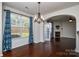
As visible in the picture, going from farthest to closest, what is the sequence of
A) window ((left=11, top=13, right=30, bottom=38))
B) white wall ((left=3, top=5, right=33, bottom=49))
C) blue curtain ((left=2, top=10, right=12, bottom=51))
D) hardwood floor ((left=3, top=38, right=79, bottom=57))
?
window ((left=11, top=13, right=30, bottom=38))
white wall ((left=3, top=5, right=33, bottom=49))
blue curtain ((left=2, top=10, right=12, bottom=51))
hardwood floor ((left=3, top=38, right=79, bottom=57))

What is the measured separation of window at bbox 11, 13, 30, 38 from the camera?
6.76 m

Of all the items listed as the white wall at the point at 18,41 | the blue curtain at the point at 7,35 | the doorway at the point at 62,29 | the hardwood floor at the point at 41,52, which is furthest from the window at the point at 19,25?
the doorway at the point at 62,29

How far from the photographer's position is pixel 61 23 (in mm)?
14734

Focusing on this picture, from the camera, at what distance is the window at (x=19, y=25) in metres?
6.76

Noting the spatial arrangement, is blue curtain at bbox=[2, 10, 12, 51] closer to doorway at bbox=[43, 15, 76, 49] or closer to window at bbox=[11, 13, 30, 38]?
window at bbox=[11, 13, 30, 38]

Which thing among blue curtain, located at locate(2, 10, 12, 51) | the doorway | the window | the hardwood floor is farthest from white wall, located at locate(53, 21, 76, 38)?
blue curtain, located at locate(2, 10, 12, 51)

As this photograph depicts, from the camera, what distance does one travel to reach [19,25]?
7535mm

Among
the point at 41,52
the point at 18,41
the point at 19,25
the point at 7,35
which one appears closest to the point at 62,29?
the point at 19,25

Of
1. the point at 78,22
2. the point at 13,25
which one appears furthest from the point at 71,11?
the point at 13,25

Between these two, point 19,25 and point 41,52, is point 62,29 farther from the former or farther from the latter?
point 41,52

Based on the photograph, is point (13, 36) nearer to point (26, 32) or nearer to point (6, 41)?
point (6, 41)

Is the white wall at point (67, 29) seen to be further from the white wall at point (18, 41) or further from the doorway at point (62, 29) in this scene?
the white wall at point (18, 41)

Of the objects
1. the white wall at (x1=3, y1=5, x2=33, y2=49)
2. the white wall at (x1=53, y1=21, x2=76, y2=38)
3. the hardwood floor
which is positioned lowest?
the hardwood floor

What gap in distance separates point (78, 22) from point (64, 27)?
8.35 metres
